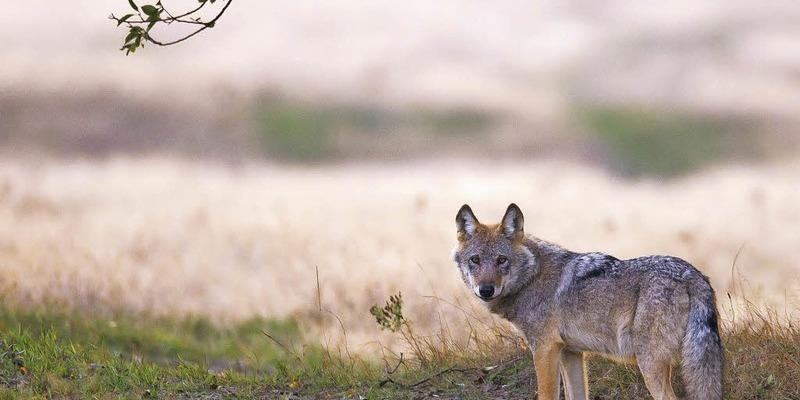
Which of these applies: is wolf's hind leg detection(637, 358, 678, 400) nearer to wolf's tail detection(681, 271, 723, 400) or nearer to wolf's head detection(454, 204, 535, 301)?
wolf's tail detection(681, 271, 723, 400)

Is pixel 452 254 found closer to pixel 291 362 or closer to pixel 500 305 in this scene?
pixel 500 305

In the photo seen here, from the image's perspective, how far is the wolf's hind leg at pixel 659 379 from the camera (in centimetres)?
761

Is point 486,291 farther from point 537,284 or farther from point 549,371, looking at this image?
point 549,371

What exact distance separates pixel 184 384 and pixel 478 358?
297cm

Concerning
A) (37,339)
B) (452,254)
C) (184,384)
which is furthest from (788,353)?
(37,339)

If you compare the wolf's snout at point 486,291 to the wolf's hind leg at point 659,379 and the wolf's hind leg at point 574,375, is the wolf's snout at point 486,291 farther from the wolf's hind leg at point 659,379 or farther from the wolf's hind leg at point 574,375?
the wolf's hind leg at point 659,379

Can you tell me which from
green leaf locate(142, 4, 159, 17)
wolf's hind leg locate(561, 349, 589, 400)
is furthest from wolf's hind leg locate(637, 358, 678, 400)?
green leaf locate(142, 4, 159, 17)

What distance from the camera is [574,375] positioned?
28.5ft

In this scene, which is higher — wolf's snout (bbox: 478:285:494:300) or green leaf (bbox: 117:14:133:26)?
green leaf (bbox: 117:14:133:26)

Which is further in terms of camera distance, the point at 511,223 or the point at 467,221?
the point at 467,221

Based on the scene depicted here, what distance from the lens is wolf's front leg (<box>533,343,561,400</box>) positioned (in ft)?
27.1

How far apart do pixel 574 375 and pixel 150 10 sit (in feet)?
15.6

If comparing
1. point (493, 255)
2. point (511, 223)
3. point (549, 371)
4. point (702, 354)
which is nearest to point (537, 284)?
point (493, 255)

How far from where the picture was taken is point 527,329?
8.54 metres
